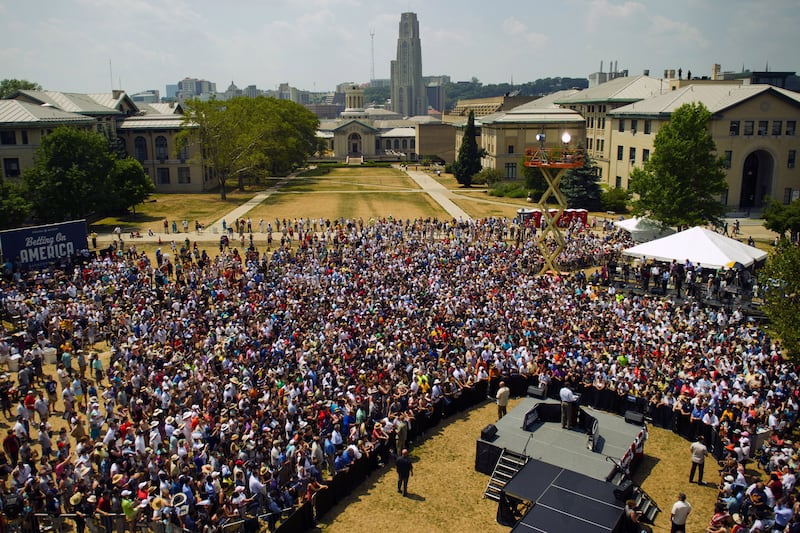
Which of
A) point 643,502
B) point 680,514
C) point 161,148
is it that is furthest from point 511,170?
point 680,514

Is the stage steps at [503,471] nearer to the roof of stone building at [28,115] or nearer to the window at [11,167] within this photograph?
the roof of stone building at [28,115]

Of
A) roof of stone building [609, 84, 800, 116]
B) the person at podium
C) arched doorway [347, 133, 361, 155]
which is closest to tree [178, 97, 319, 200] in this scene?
roof of stone building [609, 84, 800, 116]

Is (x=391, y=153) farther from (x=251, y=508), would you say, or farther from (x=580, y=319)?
(x=251, y=508)

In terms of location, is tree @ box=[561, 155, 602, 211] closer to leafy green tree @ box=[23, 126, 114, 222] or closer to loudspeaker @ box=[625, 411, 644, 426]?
leafy green tree @ box=[23, 126, 114, 222]

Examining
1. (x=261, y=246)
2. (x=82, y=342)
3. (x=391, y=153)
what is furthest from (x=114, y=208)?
(x=391, y=153)

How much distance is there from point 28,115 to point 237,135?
75.4 feet

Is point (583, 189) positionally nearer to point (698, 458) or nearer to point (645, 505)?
point (698, 458)

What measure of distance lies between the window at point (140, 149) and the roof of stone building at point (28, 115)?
14101 mm

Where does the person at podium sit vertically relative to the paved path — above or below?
below

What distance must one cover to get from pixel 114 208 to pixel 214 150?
63.8ft

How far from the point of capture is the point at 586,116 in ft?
256

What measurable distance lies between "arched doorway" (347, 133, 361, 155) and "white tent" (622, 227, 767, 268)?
117158mm

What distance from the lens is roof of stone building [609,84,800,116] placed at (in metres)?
52.2

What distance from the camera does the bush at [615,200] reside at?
59.6 m
